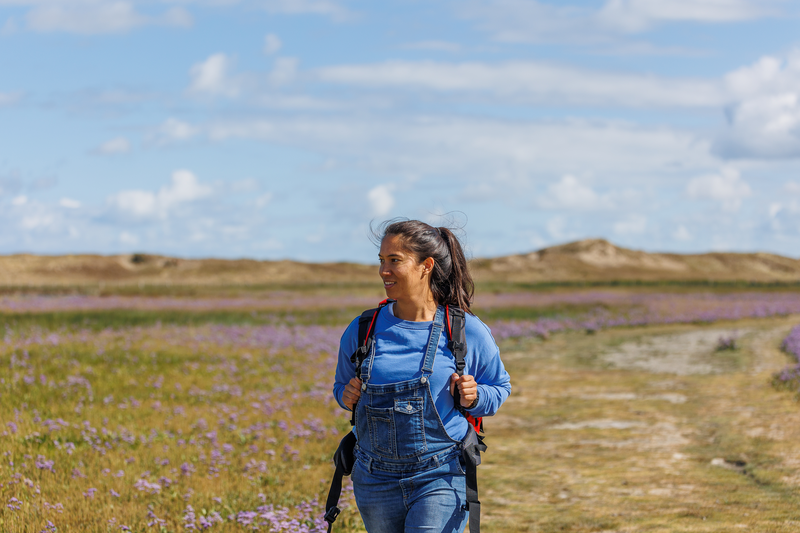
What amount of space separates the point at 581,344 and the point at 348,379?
759 inches

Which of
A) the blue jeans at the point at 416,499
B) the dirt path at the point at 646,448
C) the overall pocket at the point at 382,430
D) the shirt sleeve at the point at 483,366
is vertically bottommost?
the dirt path at the point at 646,448

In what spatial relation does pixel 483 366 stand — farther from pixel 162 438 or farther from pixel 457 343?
pixel 162 438

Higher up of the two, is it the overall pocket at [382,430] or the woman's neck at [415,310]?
the woman's neck at [415,310]

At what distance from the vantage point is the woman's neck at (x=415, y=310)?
3814mm

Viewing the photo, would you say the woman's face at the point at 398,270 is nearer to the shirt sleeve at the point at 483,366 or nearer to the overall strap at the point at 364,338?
the overall strap at the point at 364,338

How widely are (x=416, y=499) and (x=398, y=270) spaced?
116 centimetres

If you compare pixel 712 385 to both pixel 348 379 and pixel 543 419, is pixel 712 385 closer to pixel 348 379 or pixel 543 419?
pixel 543 419

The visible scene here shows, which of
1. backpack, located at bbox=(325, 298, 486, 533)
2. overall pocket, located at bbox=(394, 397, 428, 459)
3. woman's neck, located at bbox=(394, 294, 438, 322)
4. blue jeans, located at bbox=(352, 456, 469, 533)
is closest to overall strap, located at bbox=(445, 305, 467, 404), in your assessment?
backpack, located at bbox=(325, 298, 486, 533)

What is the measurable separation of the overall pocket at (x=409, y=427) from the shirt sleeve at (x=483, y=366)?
0.29 metres

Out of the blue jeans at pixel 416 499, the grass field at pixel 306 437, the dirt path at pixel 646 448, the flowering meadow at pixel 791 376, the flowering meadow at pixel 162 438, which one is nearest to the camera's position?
the blue jeans at pixel 416 499

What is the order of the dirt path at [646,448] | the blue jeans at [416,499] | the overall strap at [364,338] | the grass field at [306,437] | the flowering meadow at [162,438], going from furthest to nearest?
the dirt path at [646,448] → the grass field at [306,437] → the flowering meadow at [162,438] → the overall strap at [364,338] → the blue jeans at [416,499]

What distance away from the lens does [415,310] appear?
382 centimetres

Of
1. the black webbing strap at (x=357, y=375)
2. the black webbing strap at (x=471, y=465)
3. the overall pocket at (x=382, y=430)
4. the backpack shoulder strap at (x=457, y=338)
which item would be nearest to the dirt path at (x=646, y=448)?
the black webbing strap at (x=357, y=375)

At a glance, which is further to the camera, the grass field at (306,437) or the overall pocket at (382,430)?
the grass field at (306,437)
